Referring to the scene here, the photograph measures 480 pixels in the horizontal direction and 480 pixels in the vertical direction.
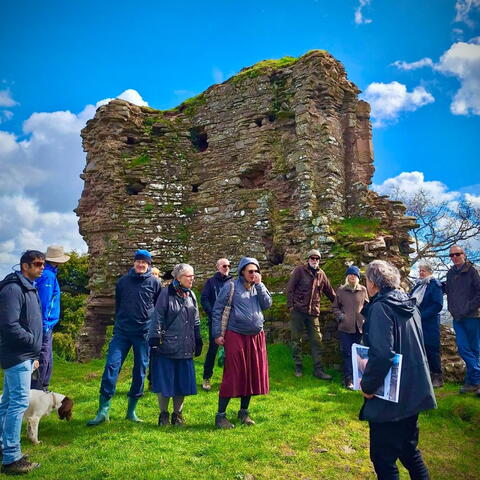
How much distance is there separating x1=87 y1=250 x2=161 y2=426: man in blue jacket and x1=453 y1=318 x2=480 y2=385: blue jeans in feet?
17.8

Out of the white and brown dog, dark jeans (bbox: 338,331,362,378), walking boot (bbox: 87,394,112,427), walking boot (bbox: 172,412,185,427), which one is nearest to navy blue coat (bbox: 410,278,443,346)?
dark jeans (bbox: 338,331,362,378)

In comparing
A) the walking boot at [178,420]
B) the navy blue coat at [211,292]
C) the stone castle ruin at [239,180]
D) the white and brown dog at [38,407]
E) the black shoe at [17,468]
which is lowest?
the black shoe at [17,468]

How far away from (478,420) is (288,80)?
1067 centimetres

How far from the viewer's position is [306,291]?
863cm

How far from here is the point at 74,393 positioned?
8.06 m

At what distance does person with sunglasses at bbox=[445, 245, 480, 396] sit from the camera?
23.8 ft

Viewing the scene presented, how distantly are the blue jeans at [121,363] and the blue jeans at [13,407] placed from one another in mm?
1342

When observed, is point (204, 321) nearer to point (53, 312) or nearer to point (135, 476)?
point (53, 312)

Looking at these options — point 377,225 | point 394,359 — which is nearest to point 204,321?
point 377,225

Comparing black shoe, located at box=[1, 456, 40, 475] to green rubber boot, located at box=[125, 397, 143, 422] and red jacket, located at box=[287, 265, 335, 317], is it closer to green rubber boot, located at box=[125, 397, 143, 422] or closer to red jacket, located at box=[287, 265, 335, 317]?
green rubber boot, located at box=[125, 397, 143, 422]

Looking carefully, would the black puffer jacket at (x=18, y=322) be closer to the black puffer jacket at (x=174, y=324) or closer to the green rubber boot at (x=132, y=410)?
the black puffer jacket at (x=174, y=324)

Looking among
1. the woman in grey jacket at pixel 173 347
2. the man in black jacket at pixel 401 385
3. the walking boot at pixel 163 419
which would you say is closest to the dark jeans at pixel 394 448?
the man in black jacket at pixel 401 385

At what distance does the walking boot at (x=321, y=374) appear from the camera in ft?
27.6

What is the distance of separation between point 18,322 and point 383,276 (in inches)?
157
